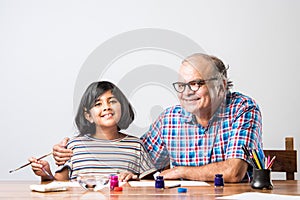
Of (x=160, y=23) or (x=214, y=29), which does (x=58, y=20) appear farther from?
(x=214, y=29)

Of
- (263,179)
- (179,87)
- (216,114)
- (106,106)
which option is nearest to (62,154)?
(106,106)

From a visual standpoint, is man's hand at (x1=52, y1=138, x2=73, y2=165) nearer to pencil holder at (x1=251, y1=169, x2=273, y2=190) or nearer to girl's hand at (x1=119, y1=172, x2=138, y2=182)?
girl's hand at (x1=119, y1=172, x2=138, y2=182)

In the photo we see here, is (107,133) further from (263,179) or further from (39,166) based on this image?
(263,179)

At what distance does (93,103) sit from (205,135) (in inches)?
19.1

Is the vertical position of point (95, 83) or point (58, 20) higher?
point (58, 20)

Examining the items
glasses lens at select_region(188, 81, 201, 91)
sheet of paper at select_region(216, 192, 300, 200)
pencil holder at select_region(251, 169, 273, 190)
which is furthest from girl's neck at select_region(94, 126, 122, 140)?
sheet of paper at select_region(216, 192, 300, 200)

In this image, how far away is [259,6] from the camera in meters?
2.68

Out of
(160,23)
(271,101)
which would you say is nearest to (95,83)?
(160,23)

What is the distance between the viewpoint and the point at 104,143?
81.5 inches

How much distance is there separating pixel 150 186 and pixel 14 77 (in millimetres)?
1419

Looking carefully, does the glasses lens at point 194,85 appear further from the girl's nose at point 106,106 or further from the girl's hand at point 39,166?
the girl's hand at point 39,166

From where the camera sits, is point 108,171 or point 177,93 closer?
point 108,171

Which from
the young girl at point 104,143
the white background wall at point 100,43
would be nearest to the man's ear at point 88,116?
the young girl at point 104,143

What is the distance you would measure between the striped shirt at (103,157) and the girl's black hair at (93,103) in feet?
0.20
